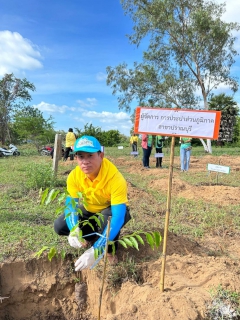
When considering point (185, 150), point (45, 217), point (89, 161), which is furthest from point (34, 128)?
point (89, 161)

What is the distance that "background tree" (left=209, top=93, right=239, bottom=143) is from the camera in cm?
2622

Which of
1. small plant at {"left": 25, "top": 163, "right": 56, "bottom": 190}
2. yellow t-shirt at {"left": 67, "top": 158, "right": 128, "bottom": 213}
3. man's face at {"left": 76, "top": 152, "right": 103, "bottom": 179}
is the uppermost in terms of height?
man's face at {"left": 76, "top": 152, "right": 103, "bottom": 179}

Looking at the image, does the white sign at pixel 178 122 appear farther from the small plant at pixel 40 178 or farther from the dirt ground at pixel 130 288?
the small plant at pixel 40 178

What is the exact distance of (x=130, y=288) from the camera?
7.92 feet

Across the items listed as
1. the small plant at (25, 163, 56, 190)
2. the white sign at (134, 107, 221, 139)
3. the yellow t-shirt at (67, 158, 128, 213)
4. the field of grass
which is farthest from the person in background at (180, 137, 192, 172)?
the white sign at (134, 107, 221, 139)

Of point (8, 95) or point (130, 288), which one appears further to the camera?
point (8, 95)

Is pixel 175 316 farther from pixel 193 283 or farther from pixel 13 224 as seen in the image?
pixel 13 224

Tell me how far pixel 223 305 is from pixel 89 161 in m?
1.51

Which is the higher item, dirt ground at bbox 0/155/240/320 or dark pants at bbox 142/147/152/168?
dark pants at bbox 142/147/152/168

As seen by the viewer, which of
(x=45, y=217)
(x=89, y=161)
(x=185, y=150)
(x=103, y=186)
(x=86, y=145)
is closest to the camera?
(x=86, y=145)

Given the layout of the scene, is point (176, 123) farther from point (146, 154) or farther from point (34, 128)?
point (34, 128)

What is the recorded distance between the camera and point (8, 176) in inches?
289

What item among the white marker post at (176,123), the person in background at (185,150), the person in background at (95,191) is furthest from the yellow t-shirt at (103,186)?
the person in background at (185,150)

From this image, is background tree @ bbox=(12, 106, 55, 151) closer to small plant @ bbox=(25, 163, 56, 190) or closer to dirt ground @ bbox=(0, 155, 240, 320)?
small plant @ bbox=(25, 163, 56, 190)
